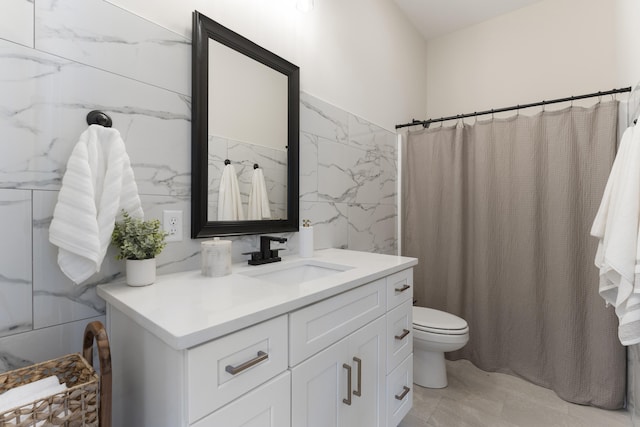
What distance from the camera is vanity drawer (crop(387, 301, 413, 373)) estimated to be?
131 centimetres

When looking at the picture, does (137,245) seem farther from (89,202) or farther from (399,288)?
(399,288)

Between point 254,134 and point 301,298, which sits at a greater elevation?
point 254,134

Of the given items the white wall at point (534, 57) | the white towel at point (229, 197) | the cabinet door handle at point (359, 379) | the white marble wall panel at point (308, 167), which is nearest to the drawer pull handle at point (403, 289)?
the cabinet door handle at point (359, 379)

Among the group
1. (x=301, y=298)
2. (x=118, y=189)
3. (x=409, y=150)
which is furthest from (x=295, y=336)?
(x=409, y=150)

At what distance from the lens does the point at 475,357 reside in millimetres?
2211

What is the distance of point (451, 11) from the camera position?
98.2 inches

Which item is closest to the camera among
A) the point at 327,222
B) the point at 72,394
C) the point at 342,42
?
the point at 72,394

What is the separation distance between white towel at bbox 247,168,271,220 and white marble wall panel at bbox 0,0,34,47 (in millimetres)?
811

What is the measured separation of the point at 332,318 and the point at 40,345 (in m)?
0.83

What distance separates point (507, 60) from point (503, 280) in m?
1.81

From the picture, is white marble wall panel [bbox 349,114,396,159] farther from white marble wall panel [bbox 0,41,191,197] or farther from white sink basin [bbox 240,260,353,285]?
white marble wall panel [bbox 0,41,191,197]

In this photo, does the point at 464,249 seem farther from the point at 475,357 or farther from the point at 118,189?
the point at 118,189

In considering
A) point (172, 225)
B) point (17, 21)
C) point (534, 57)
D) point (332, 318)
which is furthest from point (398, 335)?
point (534, 57)

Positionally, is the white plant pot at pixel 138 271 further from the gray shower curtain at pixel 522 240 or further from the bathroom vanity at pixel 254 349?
the gray shower curtain at pixel 522 240
